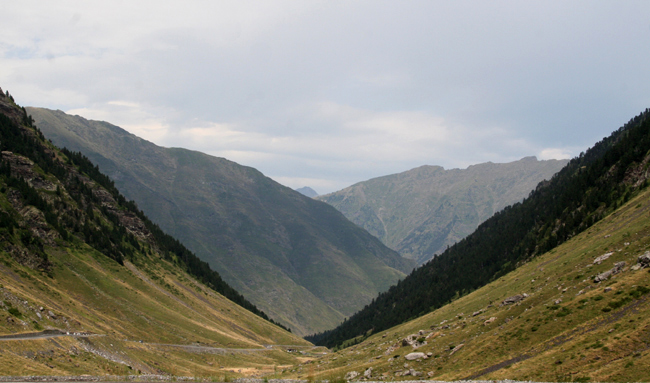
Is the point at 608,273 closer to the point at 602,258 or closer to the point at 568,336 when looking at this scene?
the point at 602,258

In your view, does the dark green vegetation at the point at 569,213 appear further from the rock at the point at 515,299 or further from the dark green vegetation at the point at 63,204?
the dark green vegetation at the point at 63,204

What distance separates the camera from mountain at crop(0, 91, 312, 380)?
59.1 m

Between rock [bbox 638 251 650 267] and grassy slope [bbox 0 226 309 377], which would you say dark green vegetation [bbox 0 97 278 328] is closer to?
grassy slope [bbox 0 226 309 377]

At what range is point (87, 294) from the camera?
109125mm

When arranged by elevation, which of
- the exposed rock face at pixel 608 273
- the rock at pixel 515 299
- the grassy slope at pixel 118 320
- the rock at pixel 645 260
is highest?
the rock at pixel 645 260

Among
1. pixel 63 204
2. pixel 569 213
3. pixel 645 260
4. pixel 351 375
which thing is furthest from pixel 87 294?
pixel 569 213

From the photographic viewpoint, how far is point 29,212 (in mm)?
123250

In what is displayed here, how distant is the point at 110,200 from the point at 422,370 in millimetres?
186468

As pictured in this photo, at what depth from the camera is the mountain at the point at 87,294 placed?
194ft

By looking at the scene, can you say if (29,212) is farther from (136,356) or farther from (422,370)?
(422,370)

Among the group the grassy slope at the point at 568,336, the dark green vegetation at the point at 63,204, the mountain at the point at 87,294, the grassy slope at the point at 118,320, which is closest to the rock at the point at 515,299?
the grassy slope at the point at 568,336

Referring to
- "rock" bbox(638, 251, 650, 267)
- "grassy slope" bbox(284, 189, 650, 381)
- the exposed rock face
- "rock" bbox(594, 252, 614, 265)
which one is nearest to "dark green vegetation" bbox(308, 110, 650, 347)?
"grassy slope" bbox(284, 189, 650, 381)

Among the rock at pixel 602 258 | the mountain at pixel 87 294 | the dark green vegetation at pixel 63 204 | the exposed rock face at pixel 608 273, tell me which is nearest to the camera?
the exposed rock face at pixel 608 273

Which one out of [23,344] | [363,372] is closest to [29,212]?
[23,344]
